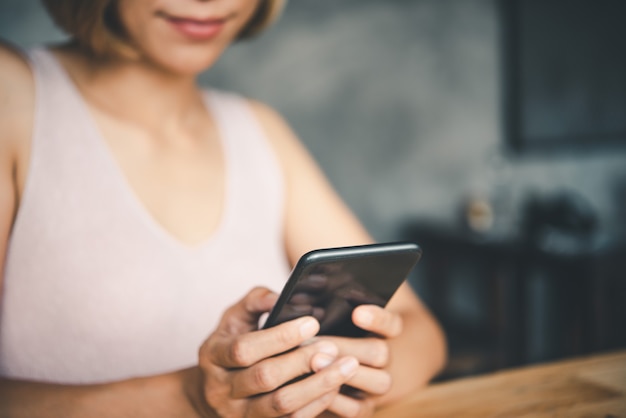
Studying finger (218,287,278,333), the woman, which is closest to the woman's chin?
the woman

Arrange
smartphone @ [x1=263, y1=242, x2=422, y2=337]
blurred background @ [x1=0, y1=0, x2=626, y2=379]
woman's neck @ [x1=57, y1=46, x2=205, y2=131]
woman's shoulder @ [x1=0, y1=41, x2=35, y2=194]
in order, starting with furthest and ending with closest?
blurred background @ [x1=0, y1=0, x2=626, y2=379], woman's neck @ [x1=57, y1=46, x2=205, y2=131], woman's shoulder @ [x1=0, y1=41, x2=35, y2=194], smartphone @ [x1=263, y1=242, x2=422, y2=337]

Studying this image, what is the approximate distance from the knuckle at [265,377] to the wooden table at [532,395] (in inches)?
9.2

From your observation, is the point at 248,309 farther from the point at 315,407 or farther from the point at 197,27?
the point at 197,27

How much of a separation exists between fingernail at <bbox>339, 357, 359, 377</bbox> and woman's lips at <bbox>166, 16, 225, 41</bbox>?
60cm

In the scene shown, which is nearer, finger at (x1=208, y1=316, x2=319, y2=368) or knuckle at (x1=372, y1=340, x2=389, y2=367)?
finger at (x1=208, y1=316, x2=319, y2=368)

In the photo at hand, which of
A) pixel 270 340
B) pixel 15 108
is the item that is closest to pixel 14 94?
pixel 15 108

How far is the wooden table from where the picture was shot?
33.1 inches

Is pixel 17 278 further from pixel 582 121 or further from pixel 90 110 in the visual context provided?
pixel 582 121

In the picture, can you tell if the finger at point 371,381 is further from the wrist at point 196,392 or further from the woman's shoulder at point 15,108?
the woman's shoulder at point 15,108

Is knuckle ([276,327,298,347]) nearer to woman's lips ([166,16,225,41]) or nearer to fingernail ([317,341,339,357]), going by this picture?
fingernail ([317,341,339,357])

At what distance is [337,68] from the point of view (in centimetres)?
298

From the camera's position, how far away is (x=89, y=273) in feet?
3.18

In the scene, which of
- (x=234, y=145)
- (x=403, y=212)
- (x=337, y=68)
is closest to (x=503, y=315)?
(x=403, y=212)

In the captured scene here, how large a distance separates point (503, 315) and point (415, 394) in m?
2.08
